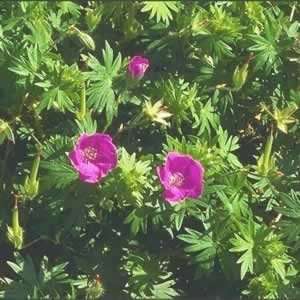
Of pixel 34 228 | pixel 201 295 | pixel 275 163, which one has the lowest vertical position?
pixel 201 295

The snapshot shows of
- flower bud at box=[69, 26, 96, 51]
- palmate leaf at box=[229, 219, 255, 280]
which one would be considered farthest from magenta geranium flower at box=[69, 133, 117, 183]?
palmate leaf at box=[229, 219, 255, 280]

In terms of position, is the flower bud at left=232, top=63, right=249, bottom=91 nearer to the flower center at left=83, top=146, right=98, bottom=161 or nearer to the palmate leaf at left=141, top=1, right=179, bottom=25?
the palmate leaf at left=141, top=1, right=179, bottom=25

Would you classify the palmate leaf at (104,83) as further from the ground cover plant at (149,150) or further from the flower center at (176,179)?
the flower center at (176,179)

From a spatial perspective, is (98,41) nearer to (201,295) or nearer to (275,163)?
(275,163)

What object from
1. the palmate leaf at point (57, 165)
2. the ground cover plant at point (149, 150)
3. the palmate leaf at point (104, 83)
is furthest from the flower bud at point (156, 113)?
the palmate leaf at point (57, 165)

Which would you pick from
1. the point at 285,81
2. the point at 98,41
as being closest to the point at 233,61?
the point at 285,81

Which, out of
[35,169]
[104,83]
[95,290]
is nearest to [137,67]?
[104,83]
